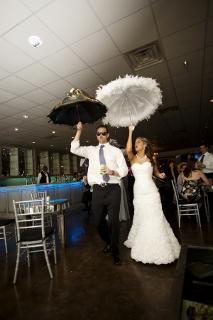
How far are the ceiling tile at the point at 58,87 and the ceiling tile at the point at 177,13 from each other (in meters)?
2.42

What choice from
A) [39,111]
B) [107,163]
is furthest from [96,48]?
[39,111]

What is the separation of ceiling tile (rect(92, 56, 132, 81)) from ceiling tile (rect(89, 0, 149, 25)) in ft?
3.56

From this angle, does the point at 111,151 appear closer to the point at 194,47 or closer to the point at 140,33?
the point at 140,33

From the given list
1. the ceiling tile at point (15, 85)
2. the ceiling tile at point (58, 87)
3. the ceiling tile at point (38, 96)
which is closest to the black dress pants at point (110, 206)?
the ceiling tile at point (58, 87)

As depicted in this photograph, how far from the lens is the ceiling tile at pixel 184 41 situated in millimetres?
3618

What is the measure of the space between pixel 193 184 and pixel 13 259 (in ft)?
12.5

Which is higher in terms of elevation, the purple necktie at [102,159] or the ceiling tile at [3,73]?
the ceiling tile at [3,73]

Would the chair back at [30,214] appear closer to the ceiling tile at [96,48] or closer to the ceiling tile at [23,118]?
the ceiling tile at [96,48]

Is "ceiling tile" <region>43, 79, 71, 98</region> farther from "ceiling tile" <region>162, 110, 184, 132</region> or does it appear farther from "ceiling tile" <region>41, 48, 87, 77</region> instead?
"ceiling tile" <region>162, 110, 184, 132</region>

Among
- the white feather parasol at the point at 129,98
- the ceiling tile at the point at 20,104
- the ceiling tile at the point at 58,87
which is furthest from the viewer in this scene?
the ceiling tile at the point at 20,104

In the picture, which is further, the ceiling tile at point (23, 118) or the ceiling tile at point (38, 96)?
the ceiling tile at point (23, 118)

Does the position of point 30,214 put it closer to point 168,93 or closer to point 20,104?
point 20,104

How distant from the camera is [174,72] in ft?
16.3

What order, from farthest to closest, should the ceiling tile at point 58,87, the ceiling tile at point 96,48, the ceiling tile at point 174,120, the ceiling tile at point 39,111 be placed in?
the ceiling tile at point 174,120 < the ceiling tile at point 39,111 < the ceiling tile at point 58,87 < the ceiling tile at point 96,48
